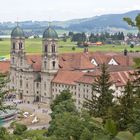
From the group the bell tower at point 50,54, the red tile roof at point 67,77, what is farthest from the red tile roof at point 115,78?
the bell tower at point 50,54

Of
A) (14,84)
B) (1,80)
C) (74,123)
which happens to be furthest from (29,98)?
(1,80)

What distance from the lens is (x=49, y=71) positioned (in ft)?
252

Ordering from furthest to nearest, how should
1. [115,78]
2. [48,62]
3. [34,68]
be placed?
[34,68]
[48,62]
[115,78]

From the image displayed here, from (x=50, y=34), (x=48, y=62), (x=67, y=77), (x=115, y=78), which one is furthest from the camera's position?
(x=50, y=34)

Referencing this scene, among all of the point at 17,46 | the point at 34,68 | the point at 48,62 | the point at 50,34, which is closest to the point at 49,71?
the point at 48,62

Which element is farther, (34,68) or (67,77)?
(34,68)

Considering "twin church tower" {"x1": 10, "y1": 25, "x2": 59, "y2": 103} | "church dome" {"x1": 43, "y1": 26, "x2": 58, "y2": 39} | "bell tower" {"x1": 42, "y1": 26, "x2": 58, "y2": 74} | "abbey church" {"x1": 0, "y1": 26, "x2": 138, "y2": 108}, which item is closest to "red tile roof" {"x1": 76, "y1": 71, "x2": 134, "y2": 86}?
"abbey church" {"x1": 0, "y1": 26, "x2": 138, "y2": 108}

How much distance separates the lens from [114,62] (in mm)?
92562

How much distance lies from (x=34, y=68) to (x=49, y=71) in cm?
405

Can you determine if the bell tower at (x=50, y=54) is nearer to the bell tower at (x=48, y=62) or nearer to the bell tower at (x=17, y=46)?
the bell tower at (x=48, y=62)

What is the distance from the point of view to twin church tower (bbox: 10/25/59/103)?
7681 centimetres

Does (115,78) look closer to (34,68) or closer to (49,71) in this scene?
(49,71)

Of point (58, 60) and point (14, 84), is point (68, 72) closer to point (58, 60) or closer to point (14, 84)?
point (58, 60)

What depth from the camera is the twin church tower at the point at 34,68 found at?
7681cm
